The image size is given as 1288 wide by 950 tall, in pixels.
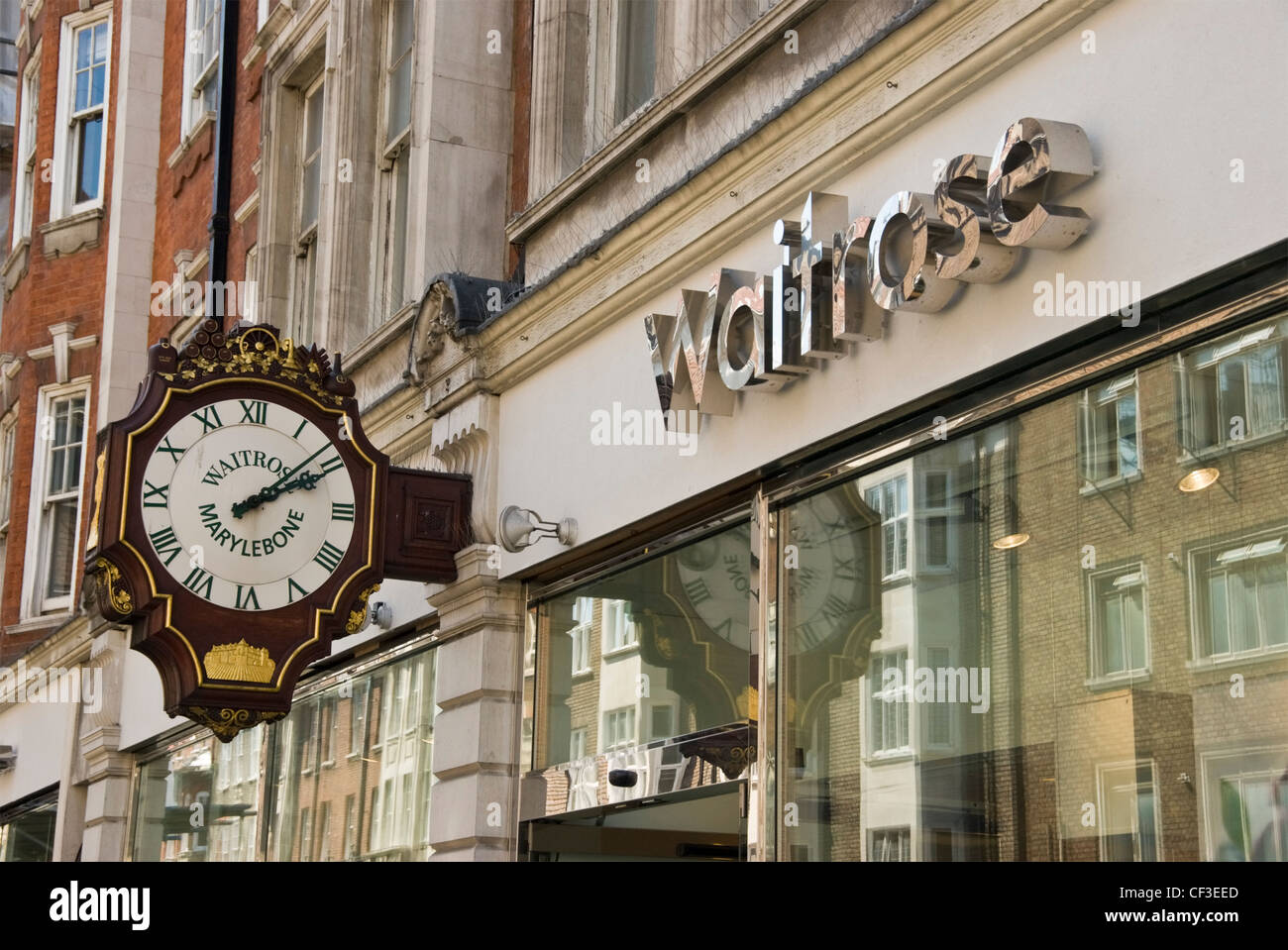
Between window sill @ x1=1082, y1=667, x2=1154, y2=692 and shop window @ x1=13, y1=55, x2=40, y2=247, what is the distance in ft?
61.2

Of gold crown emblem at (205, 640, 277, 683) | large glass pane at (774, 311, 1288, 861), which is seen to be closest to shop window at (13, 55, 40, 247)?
gold crown emblem at (205, 640, 277, 683)

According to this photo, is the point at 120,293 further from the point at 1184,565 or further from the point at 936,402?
the point at 1184,565

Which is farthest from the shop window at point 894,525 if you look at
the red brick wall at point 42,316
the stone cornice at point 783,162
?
the red brick wall at point 42,316

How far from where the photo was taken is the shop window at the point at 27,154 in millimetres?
21844

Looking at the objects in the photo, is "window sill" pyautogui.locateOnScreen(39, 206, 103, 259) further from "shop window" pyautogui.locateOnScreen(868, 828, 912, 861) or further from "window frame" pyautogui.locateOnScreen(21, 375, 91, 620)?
"shop window" pyautogui.locateOnScreen(868, 828, 912, 861)

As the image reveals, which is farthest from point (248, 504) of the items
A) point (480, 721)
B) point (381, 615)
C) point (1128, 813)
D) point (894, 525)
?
point (1128, 813)

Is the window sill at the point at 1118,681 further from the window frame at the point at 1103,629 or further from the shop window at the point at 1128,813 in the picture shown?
the shop window at the point at 1128,813

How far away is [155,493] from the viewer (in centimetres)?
862

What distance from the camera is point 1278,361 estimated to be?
4.80 metres

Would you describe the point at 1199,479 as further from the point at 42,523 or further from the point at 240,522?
the point at 42,523

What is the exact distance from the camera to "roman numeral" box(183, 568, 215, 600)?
8.57 m

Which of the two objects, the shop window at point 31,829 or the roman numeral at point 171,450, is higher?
the roman numeral at point 171,450

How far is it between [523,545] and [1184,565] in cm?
415

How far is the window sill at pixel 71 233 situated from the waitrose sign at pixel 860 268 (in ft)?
45.1
